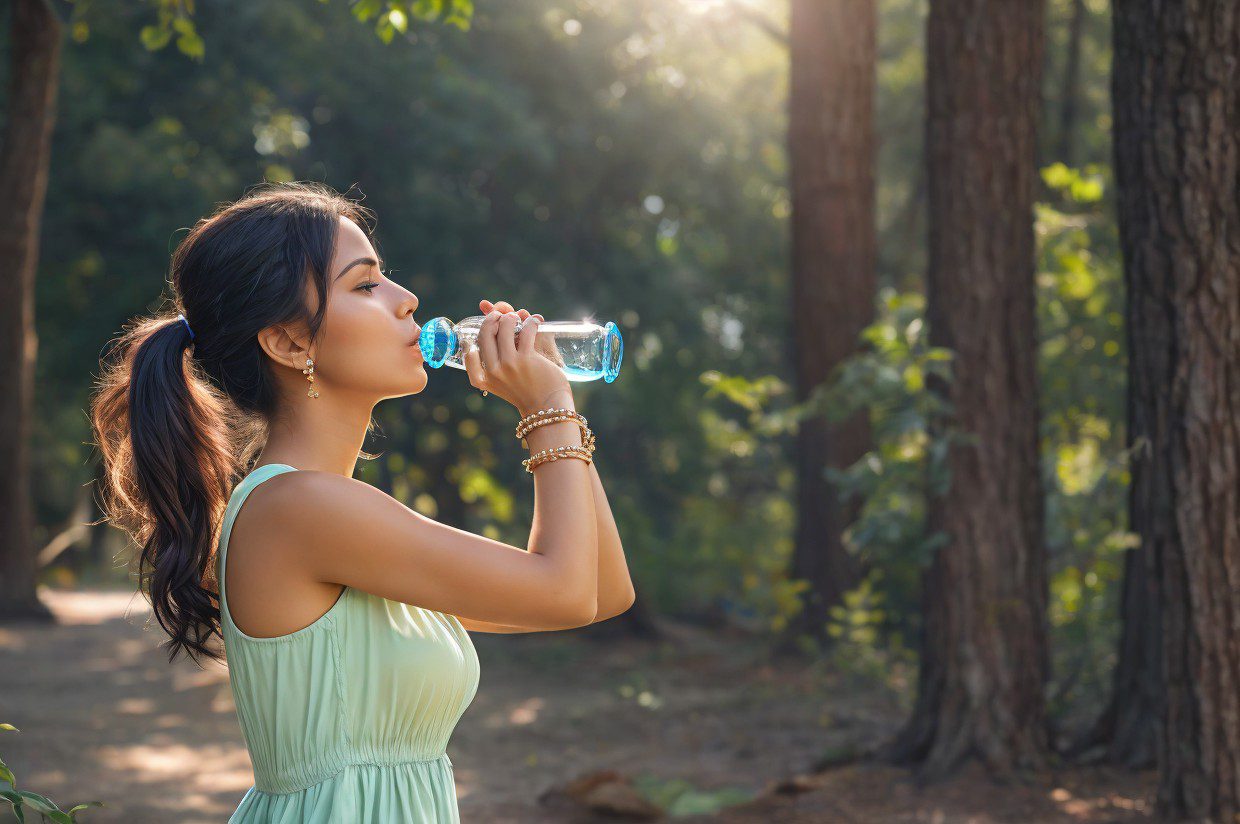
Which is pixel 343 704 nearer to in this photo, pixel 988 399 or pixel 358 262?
pixel 358 262

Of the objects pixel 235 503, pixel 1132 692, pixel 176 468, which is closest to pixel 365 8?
pixel 176 468

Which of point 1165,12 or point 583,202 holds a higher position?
point 583,202

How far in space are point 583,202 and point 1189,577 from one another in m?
12.6

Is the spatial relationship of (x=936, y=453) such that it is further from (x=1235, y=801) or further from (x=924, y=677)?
(x=1235, y=801)

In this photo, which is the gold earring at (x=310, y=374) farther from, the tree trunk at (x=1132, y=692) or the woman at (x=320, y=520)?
the tree trunk at (x=1132, y=692)

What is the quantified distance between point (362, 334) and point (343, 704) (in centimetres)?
62

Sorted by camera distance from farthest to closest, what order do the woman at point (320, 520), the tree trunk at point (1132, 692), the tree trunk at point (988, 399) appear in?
the tree trunk at point (988, 399) → the tree trunk at point (1132, 692) → the woman at point (320, 520)

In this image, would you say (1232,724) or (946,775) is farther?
(946,775)

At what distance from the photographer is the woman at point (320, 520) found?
6.42ft

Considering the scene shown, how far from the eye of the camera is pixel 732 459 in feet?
66.3

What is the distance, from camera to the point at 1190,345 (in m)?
4.46

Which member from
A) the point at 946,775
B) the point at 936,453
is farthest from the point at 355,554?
the point at 946,775

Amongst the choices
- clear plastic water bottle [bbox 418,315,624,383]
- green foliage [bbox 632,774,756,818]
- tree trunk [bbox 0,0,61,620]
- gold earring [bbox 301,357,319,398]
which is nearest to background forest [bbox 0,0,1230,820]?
tree trunk [bbox 0,0,61,620]

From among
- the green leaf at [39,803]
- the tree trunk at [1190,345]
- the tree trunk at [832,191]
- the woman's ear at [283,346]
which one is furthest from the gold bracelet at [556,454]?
the tree trunk at [832,191]
